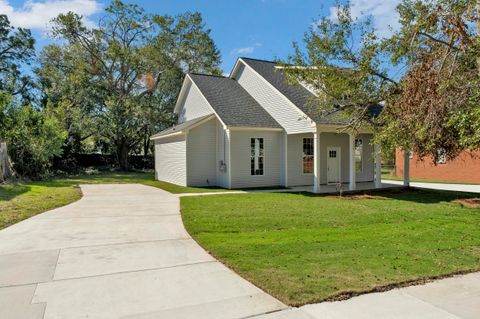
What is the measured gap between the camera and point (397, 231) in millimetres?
7562

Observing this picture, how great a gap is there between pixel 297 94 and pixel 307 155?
319 cm

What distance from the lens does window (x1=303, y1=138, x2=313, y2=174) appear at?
58.0 ft

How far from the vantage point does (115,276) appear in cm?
472

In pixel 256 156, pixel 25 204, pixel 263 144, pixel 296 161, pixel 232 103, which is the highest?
pixel 232 103

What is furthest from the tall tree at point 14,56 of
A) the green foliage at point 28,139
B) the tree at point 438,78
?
the tree at point 438,78

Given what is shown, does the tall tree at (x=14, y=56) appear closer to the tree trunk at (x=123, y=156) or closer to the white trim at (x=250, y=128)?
the tree trunk at (x=123, y=156)

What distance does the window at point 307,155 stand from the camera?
1767cm

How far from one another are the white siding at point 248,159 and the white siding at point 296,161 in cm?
52

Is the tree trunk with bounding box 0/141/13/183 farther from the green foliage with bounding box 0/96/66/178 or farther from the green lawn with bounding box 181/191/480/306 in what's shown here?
the green lawn with bounding box 181/191/480/306

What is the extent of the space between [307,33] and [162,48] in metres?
19.1

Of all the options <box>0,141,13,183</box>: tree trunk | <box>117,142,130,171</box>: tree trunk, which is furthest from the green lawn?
<box>117,142,130,171</box>: tree trunk

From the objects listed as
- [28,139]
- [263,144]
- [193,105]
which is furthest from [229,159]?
[28,139]

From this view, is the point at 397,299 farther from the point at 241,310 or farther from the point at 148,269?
the point at 148,269

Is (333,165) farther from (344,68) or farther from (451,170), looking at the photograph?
(451,170)
